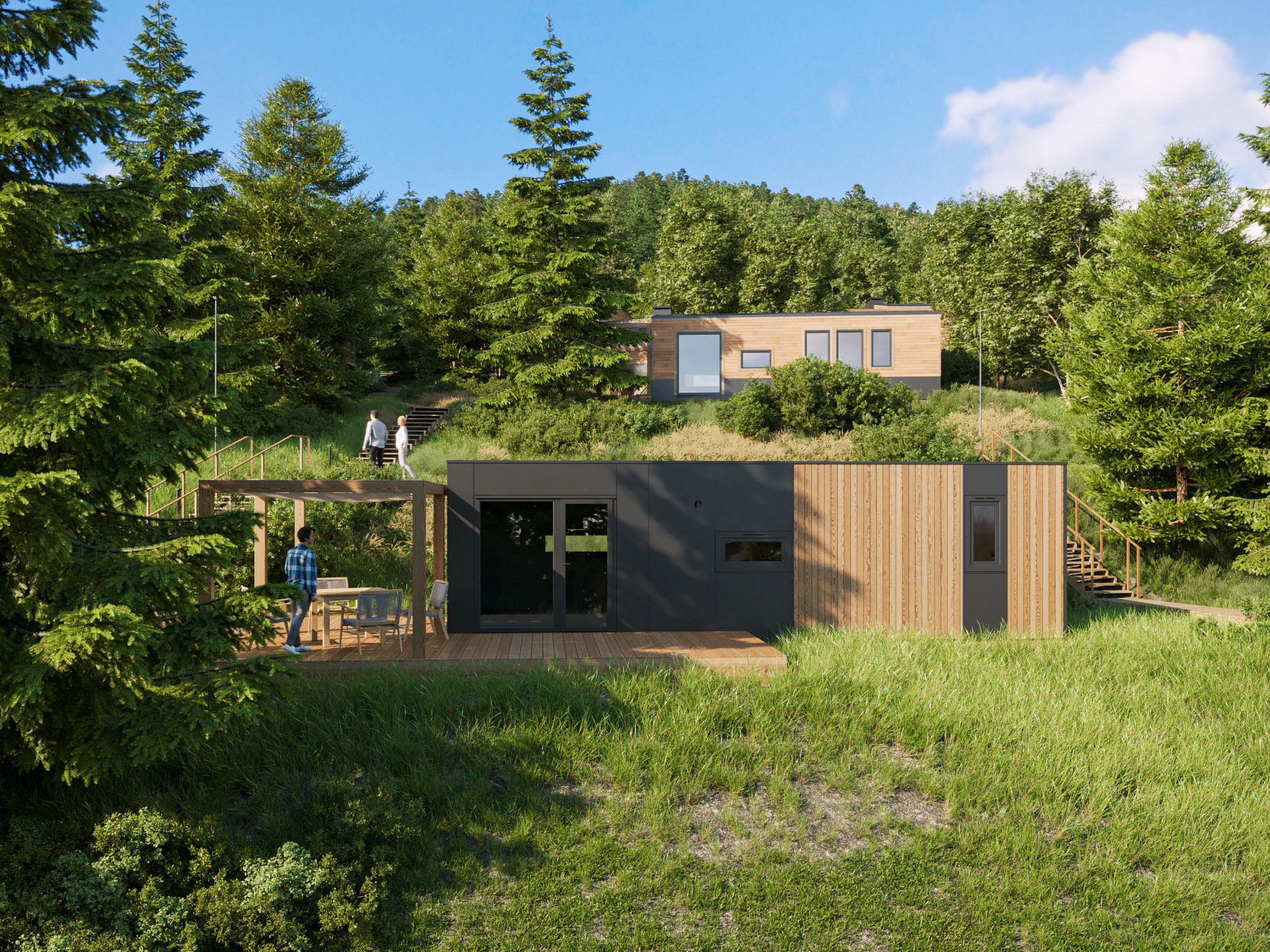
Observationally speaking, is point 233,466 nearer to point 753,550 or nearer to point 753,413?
point 753,550

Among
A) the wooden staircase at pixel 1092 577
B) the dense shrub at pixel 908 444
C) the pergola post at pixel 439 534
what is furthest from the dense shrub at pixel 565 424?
the wooden staircase at pixel 1092 577

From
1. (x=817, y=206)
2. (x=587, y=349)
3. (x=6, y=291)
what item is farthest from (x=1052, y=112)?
(x=817, y=206)

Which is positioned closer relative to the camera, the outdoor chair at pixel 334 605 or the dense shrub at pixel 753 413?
the outdoor chair at pixel 334 605

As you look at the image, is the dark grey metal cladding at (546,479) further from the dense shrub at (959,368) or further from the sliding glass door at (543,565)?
the dense shrub at (959,368)

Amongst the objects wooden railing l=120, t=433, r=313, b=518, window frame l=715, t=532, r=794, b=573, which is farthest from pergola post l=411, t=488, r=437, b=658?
wooden railing l=120, t=433, r=313, b=518

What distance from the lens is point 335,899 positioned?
16.8ft

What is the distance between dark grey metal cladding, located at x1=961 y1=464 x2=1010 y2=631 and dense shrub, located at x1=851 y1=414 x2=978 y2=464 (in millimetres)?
6552

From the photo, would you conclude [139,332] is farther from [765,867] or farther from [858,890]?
[858,890]

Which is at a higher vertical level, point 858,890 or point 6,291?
point 6,291

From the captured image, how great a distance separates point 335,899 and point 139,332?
4551mm

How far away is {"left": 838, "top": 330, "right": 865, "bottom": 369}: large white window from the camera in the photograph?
23.5 meters

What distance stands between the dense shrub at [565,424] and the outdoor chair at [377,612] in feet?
33.7

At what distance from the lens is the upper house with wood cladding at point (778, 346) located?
23.4 meters

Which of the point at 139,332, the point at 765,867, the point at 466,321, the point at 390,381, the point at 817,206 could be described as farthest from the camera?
the point at 817,206
